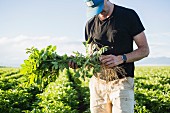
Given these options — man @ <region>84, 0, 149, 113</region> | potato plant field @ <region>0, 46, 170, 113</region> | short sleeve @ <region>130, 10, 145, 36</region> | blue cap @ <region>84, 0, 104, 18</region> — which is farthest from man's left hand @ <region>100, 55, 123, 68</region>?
blue cap @ <region>84, 0, 104, 18</region>

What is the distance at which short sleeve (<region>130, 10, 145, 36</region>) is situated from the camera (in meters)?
4.06

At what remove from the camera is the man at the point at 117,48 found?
3997 millimetres

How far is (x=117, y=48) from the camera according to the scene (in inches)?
162

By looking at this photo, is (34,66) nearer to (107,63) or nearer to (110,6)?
(107,63)

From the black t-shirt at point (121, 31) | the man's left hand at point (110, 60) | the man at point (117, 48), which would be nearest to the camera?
the man's left hand at point (110, 60)

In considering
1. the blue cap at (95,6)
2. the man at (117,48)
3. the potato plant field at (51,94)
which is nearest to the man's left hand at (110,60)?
the man at (117,48)

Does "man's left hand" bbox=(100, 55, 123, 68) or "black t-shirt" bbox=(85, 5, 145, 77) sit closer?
"man's left hand" bbox=(100, 55, 123, 68)

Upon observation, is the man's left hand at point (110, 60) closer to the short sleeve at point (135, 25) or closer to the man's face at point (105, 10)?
the short sleeve at point (135, 25)

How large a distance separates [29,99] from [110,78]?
20.5 ft

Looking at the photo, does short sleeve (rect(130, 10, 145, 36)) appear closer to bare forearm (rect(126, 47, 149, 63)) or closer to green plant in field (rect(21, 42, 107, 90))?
bare forearm (rect(126, 47, 149, 63))

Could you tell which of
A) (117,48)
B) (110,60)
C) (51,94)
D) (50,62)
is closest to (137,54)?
(117,48)

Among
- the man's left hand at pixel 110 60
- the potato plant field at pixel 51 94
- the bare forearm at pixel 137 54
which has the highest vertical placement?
the bare forearm at pixel 137 54

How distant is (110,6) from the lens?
165 inches

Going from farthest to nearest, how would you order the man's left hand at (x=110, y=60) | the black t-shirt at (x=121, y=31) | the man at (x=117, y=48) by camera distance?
the black t-shirt at (x=121, y=31) < the man at (x=117, y=48) < the man's left hand at (x=110, y=60)
